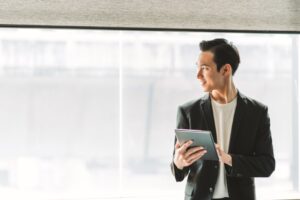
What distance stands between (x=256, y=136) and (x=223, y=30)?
0.83 m

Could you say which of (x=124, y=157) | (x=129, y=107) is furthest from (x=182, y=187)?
(x=129, y=107)

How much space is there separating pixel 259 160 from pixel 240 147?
5.2 inches

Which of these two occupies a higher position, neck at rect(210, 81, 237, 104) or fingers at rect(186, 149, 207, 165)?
neck at rect(210, 81, 237, 104)

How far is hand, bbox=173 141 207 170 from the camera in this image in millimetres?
2604

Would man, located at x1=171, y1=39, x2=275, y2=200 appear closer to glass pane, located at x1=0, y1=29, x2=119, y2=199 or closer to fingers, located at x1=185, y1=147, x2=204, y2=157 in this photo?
fingers, located at x1=185, y1=147, x2=204, y2=157

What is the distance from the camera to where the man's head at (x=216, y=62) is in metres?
2.80

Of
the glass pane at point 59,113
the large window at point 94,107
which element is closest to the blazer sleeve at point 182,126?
the large window at point 94,107

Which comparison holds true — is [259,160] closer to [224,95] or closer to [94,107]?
[224,95]

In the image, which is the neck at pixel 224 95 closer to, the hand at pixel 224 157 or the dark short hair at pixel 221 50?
the dark short hair at pixel 221 50

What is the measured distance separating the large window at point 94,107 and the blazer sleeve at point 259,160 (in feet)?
2.14

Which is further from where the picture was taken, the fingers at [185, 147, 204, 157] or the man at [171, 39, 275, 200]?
the man at [171, 39, 275, 200]

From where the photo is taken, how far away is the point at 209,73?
2848 millimetres

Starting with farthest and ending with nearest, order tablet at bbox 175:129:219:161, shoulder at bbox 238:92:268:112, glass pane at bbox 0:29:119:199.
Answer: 1. glass pane at bbox 0:29:119:199
2. shoulder at bbox 238:92:268:112
3. tablet at bbox 175:129:219:161

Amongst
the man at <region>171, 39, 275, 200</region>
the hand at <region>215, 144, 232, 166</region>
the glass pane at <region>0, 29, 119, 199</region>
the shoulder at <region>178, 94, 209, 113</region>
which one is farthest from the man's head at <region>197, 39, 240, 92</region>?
the glass pane at <region>0, 29, 119, 199</region>
